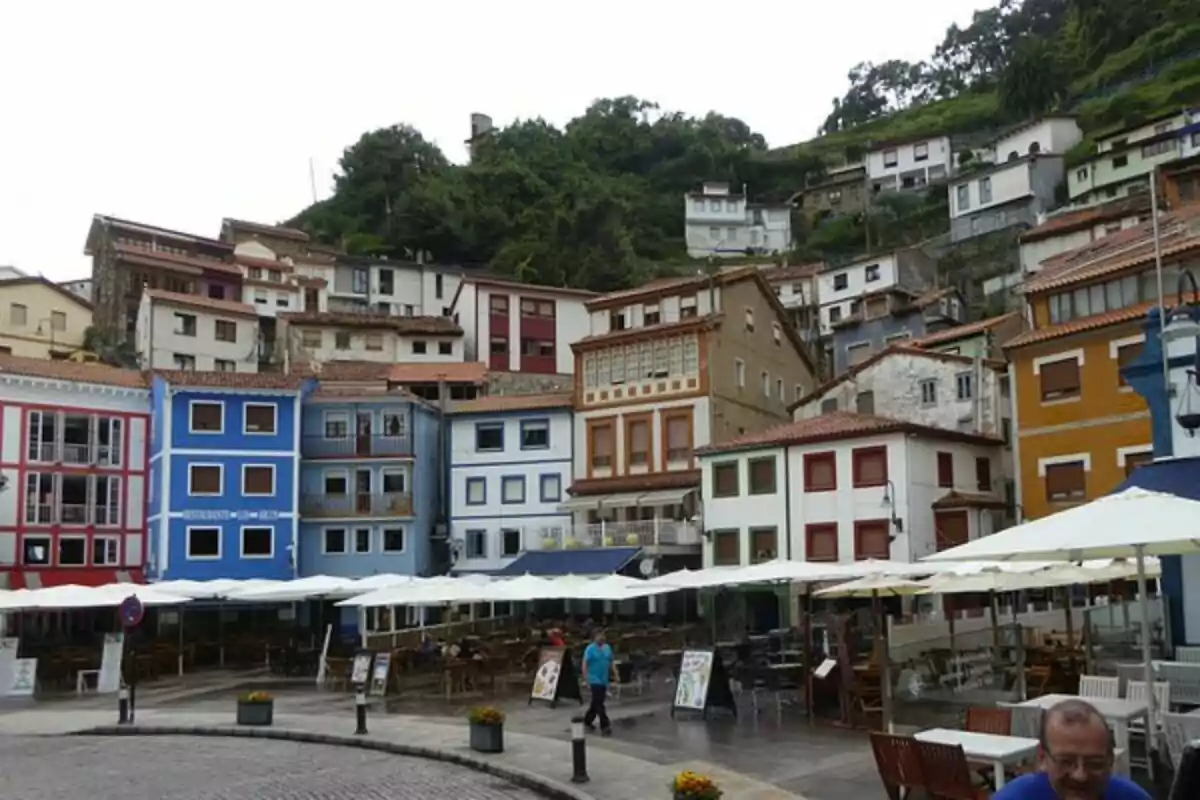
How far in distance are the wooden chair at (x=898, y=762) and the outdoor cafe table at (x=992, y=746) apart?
0.22m

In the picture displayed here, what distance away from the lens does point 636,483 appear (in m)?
45.9

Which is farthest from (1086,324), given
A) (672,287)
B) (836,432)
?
(672,287)

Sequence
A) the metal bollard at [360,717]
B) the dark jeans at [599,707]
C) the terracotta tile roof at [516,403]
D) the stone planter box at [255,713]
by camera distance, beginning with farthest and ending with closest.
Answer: the terracotta tile roof at [516,403]
the stone planter box at [255,713]
the metal bollard at [360,717]
the dark jeans at [599,707]

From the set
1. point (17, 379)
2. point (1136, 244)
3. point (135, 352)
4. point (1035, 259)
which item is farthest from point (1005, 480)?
point (135, 352)

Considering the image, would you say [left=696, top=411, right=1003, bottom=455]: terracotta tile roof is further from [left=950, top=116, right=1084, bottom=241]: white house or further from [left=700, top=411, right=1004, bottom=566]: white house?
[left=950, top=116, right=1084, bottom=241]: white house

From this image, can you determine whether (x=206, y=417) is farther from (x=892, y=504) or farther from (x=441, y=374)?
(x=892, y=504)

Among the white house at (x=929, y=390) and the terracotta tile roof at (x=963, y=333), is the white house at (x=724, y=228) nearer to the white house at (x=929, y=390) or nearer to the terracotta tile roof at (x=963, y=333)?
the terracotta tile roof at (x=963, y=333)

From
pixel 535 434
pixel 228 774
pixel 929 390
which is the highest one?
pixel 929 390

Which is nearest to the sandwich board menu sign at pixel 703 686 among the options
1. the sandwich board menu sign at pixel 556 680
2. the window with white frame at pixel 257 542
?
the sandwich board menu sign at pixel 556 680

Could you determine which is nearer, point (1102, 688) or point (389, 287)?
point (1102, 688)

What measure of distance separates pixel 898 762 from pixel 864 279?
223ft

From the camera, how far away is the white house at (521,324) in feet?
→ 221

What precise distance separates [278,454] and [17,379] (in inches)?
404

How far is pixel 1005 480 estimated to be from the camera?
4106cm
